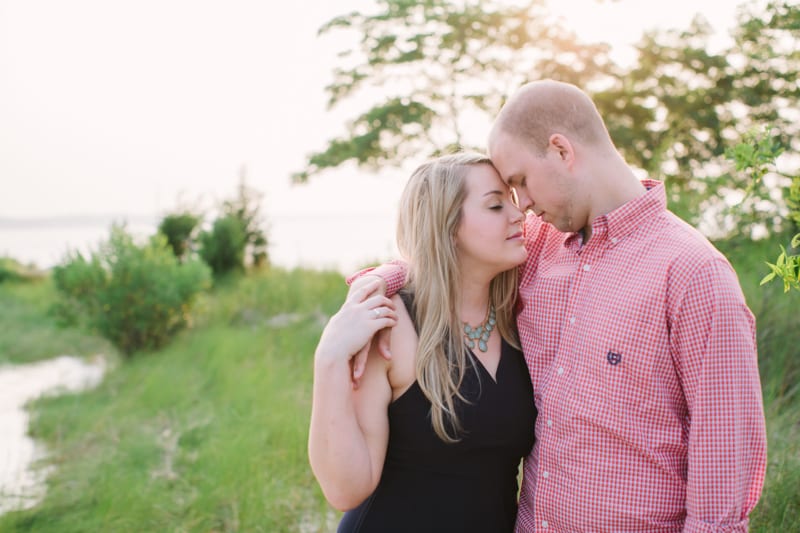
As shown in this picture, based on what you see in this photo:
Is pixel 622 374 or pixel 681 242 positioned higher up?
pixel 681 242

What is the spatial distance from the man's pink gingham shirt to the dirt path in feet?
13.1

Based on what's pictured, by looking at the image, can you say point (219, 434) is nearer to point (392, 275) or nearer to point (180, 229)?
point (392, 275)

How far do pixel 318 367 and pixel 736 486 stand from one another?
119 cm

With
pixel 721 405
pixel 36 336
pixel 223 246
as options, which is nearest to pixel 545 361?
pixel 721 405

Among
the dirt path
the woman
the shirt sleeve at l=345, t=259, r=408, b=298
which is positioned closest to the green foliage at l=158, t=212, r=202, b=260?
the dirt path

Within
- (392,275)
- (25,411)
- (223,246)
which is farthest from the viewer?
(223,246)

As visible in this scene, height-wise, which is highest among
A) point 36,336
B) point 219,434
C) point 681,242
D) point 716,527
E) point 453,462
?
point 681,242

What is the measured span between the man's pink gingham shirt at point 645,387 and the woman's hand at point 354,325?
54cm

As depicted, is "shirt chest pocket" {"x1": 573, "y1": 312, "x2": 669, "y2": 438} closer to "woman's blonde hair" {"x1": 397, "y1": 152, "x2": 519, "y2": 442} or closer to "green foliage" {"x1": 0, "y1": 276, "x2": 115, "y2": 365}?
"woman's blonde hair" {"x1": 397, "y1": 152, "x2": 519, "y2": 442}

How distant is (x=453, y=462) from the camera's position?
2.28 m

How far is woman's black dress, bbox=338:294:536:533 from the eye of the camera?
223 centimetres

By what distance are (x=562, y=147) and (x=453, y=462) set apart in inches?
43.3

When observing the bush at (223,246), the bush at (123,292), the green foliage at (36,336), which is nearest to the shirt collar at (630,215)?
the bush at (123,292)

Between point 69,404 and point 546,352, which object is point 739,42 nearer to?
point 546,352
